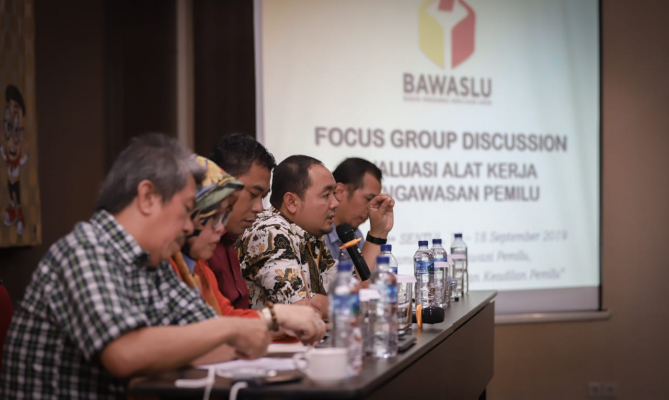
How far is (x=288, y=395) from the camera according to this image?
4.42 feet

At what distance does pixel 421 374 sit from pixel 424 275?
862 mm

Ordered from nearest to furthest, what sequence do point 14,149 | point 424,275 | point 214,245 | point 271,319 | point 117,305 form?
point 117,305 → point 271,319 → point 214,245 → point 424,275 → point 14,149

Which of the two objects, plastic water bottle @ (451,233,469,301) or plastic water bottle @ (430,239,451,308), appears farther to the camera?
plastic water bottle @ (451,233,469,301)

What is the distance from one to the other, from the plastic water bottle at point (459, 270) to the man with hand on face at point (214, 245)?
167cm

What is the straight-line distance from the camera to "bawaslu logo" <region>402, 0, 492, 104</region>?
4547mm

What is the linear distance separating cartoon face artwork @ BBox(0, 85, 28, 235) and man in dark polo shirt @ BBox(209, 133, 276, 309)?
899mm

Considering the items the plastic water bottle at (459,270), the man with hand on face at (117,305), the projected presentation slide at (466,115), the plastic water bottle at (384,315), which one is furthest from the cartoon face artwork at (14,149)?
the plastic water bottle at (459,270)

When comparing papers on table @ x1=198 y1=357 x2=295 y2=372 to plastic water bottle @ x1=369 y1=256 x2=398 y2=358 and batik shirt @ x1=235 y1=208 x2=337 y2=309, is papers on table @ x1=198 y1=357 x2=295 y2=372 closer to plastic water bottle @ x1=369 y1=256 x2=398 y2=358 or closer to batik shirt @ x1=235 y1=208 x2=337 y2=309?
plastic water bottle @ x1=369 y1=256 x2=398 y2=358

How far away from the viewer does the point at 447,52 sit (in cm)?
462

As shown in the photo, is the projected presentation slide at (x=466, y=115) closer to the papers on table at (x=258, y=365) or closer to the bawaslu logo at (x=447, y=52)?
the bawaslu logo at (x=447, y=52)

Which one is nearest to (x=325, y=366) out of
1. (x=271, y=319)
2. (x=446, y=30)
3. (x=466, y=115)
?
(x=271, y=319)

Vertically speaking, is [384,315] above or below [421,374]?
above

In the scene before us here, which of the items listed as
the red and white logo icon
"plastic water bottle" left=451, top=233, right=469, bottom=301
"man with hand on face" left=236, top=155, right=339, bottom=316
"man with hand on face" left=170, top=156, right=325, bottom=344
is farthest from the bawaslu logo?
"man with hand on face" left=170, top=156, right=325, bottom=344

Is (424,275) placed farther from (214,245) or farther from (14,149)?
(14,149)
